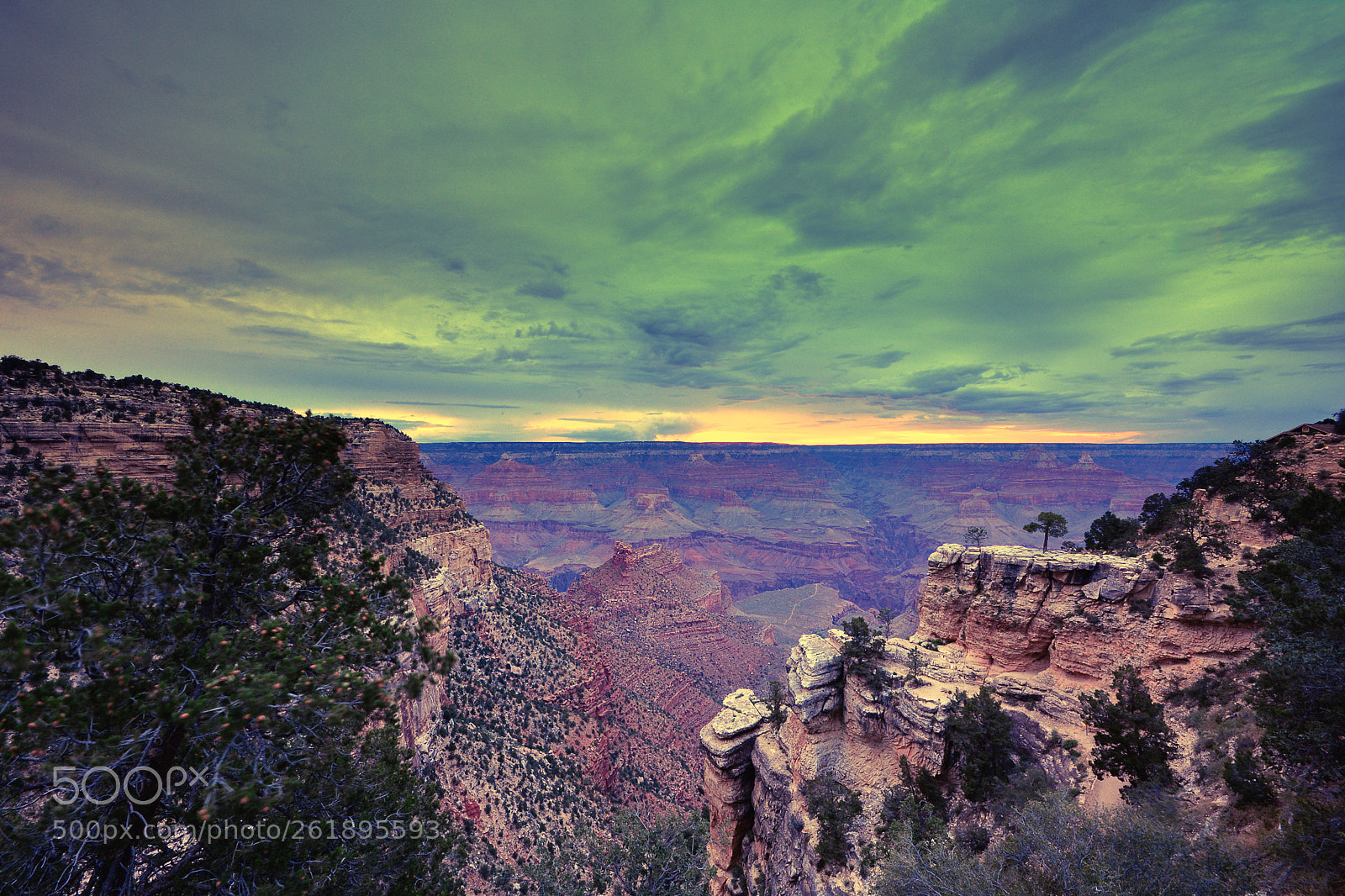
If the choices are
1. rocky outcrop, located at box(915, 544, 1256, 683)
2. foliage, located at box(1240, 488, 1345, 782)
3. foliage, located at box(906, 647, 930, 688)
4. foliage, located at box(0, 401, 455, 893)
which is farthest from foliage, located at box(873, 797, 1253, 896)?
foliage, located at box(0, 401, 455, 893)

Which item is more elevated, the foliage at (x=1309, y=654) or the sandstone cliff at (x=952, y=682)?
the foliage at (x=1309, y=654)

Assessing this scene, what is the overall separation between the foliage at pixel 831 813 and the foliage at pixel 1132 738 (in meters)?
9.26

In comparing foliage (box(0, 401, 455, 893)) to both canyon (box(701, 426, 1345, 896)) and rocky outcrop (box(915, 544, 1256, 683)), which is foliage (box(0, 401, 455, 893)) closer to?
canyon (box(701, 426, 1345, 896))

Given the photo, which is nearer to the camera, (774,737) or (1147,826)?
(1147,826)

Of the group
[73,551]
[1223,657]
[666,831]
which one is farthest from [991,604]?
[73,551]

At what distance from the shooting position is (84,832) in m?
5.61

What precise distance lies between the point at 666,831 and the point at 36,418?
107ft

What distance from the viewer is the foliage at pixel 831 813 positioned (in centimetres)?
1806

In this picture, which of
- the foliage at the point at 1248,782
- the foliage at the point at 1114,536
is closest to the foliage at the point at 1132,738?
the foliage at the point at 1248,782

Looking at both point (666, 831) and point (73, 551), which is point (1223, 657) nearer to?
point (666, 831)

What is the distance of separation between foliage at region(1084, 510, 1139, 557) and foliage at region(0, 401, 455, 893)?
3276 cm

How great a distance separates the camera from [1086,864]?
357 inches

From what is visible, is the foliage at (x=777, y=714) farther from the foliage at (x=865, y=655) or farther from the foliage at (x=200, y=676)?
the foliage at (x=200, y=676)

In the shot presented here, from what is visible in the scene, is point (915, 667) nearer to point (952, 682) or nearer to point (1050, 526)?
point (952, 682)
